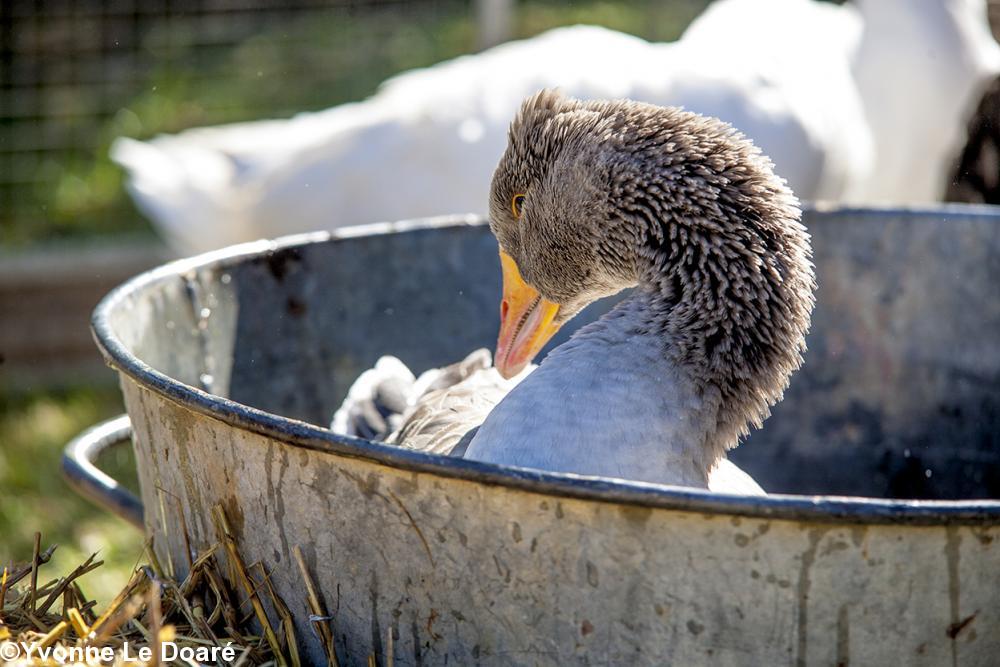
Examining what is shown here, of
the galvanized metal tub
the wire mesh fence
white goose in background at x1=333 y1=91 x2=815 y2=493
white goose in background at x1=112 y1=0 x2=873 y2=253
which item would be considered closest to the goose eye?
white goose in background at x1=333 y1=91 x2=815 y2=493

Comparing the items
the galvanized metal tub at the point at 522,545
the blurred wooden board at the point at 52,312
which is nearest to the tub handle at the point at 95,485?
the galvanized metal tub at the point at 522,545

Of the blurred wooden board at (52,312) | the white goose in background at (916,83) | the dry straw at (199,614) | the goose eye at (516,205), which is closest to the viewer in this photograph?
the dry straw at (199,614)

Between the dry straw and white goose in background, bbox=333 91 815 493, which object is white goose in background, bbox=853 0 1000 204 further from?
the dry straw

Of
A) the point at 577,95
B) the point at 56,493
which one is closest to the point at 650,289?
the point at 577,95

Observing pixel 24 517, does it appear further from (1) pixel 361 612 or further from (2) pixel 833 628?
(2) pixel 833 628

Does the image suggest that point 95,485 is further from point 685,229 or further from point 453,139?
point 453,139

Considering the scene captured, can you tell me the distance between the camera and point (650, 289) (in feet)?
6.82

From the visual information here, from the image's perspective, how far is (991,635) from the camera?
1.46m

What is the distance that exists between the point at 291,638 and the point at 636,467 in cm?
55

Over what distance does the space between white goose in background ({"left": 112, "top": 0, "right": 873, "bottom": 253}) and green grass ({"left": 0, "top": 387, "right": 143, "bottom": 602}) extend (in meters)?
0.88

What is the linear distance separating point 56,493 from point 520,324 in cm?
272

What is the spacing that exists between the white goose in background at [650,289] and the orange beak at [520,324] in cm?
10

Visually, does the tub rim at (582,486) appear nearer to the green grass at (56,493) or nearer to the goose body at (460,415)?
the goose body at (460,415)

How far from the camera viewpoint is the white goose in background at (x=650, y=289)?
1845mm
